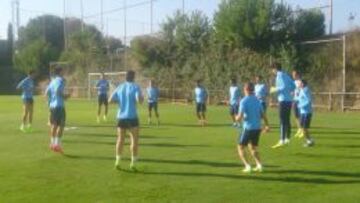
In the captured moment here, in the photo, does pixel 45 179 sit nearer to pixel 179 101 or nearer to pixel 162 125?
pixel 162 125

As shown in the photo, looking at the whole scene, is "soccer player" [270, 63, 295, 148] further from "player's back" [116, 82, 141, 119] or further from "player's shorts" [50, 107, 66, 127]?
"player's shorts" [50, 107, 66, 127]

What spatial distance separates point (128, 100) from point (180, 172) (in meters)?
1.87

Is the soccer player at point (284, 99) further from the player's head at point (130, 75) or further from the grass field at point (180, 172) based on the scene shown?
the player's head at point (130, 75)

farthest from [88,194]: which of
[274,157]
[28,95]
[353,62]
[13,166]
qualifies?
[353,62]

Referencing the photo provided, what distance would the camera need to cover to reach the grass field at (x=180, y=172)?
12.2 metres

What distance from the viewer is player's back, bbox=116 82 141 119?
49.5ft

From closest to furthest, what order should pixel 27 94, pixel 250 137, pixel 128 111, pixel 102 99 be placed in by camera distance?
pixel 250 137 < pixel 128 111 < pixel 27 94 < pixel 102 99

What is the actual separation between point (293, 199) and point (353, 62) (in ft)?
100

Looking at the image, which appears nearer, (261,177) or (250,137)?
(261,177)

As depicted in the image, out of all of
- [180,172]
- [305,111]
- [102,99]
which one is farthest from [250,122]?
[102,99]

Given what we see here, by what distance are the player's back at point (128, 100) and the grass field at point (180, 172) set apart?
47.1 inches

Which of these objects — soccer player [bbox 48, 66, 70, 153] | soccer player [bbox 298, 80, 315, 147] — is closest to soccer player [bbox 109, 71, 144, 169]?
soccer player [bbox 48, 66, 70, 153]

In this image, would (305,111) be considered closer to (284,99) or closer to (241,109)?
(284,99)

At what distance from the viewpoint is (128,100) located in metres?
15.1
